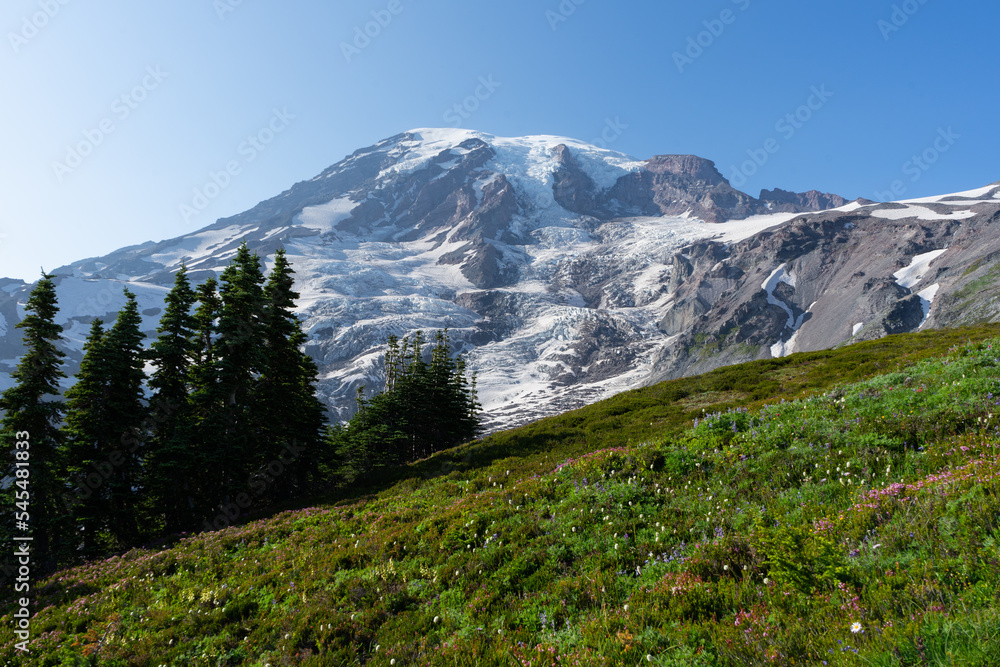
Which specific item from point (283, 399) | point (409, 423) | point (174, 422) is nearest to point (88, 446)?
point (174, 422)

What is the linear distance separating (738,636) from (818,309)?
806 ft

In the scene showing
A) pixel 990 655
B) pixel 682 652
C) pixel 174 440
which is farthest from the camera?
pixel 174 440

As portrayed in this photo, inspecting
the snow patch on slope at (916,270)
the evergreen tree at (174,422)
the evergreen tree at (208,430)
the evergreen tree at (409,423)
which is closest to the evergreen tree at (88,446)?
the evergreen tree at (174,422)

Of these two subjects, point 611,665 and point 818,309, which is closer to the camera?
point 611,665

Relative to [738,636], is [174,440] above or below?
below

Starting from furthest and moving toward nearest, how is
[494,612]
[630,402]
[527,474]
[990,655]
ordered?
1. [630,402]
2. [527,474]
3. [494,612]
4. [990,655]

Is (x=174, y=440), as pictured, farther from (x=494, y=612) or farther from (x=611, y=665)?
(x=611, y=665)

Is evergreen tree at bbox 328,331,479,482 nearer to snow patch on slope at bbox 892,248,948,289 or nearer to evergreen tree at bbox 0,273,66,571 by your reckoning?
evergreen tree at bbox 0,273,66,571

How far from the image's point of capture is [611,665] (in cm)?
436

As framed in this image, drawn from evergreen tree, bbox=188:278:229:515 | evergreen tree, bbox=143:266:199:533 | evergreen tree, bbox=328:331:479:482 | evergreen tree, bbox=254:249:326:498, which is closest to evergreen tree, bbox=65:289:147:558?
evergreen tree, bbox=143:266:199:533

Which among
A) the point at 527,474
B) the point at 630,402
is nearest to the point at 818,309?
the point at 630,402

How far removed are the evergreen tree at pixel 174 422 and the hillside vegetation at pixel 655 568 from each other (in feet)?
30.8

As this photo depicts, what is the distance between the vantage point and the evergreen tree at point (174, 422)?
21.7 metres

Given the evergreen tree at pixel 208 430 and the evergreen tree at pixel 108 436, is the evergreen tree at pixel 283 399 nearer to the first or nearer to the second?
the evergreen tree at pixel 208 430
